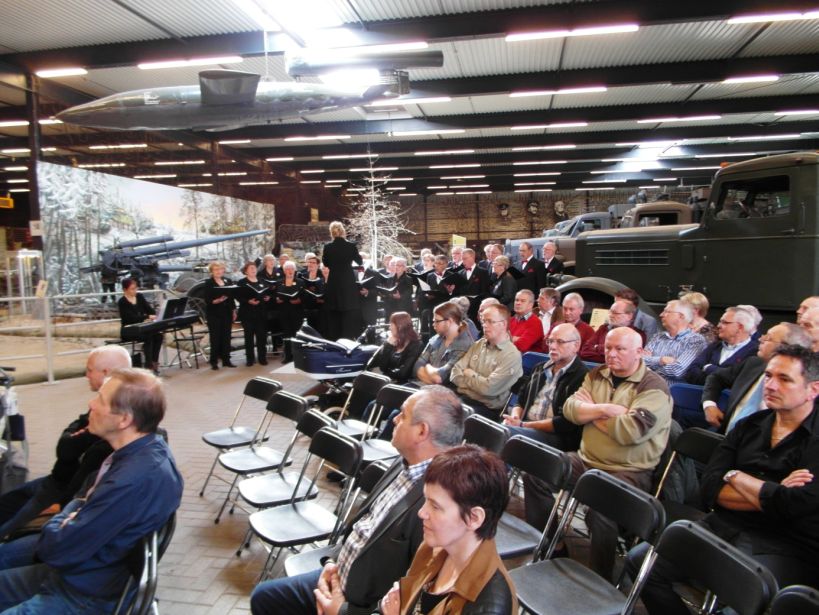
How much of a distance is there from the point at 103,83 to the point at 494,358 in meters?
10.8

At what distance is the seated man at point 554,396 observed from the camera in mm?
3637

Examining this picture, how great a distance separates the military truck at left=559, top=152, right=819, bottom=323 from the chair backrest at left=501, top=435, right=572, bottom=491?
11.4 feet

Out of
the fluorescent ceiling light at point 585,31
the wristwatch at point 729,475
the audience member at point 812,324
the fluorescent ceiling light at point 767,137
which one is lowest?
the wristwatch at point 729,475

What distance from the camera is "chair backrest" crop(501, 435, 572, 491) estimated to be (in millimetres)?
2652

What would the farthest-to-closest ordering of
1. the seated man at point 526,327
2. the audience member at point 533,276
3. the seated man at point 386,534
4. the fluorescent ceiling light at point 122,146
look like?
the fluorescent ceiling light at point 122,146
the audience member at point 533,276
the seated man at point 526,327
the seated man at point 386,534

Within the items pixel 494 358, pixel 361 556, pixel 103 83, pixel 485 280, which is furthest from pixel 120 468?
pixel 103 83

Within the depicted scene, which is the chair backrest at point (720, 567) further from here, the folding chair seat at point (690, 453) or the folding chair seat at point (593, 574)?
the folding chair seat at point (690, 453)

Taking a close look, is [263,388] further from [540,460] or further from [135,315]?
[135,315]

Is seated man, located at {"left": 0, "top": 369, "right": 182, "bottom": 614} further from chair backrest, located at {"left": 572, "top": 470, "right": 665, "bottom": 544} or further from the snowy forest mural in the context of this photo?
the snowy forest mural

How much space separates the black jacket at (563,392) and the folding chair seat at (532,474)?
2.63 ft

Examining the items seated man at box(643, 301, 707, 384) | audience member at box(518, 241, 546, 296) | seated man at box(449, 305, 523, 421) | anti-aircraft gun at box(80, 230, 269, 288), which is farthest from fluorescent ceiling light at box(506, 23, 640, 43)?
anti-aircraft gun at box(80, 230, 269, 288)

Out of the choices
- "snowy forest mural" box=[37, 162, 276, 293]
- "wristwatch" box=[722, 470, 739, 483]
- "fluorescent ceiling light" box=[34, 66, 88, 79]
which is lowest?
"wristwatch" box=[722, 470, 739, 483]

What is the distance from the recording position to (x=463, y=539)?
1586 millimetres

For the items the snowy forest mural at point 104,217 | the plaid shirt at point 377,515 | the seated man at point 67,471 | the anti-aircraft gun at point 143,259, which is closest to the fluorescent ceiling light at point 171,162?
the snowy forest mural at point 104,217
